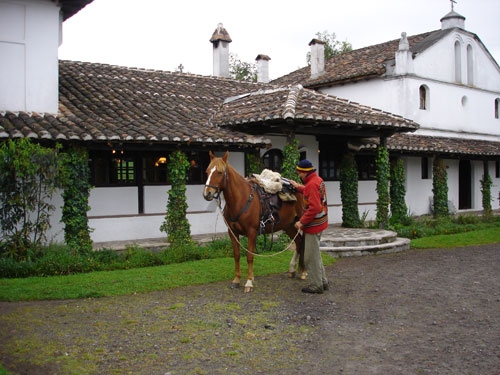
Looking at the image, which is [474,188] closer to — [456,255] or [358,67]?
[358,67]

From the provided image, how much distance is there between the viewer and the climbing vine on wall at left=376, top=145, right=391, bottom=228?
15.2 m

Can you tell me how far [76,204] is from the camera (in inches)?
430

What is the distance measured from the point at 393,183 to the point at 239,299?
10.1 meters

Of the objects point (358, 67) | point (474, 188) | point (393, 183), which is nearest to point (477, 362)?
point (393, 183)

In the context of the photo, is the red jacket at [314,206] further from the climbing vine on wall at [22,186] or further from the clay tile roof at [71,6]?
the clay tile roof at [71,6]

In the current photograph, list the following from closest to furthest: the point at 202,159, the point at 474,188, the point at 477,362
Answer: the point at 477,362, the point at 202,159, the point at 474,188

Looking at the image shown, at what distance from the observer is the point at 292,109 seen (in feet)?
40.2

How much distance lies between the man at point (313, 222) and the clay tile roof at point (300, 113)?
13.1 ft

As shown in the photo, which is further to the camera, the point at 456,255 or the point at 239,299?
the point at 456,255

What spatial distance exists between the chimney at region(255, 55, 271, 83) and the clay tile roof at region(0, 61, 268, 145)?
6638 millimetres

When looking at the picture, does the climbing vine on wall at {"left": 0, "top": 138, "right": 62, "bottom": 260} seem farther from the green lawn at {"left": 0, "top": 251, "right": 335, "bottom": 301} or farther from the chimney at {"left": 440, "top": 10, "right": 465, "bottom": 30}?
the chimney at {"left": 440, "top": 10, "right": 465, "bottom": 30}

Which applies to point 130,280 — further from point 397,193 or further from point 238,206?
point 397,193

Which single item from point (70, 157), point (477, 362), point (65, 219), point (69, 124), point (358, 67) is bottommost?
point (477, 362)

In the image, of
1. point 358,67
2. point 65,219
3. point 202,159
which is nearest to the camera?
point 65,219
